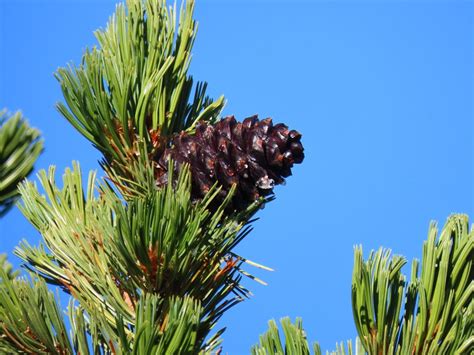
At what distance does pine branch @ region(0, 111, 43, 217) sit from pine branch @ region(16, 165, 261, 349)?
0.19 m

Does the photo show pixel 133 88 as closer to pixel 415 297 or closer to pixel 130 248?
pixel 130 248

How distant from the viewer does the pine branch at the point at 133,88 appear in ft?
7.14

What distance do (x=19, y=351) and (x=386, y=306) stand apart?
2.42 feet

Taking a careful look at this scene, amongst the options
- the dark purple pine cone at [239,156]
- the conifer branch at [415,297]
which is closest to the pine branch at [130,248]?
the dark purple pine cone at [239,156]

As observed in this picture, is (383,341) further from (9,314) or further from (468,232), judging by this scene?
(9,314)

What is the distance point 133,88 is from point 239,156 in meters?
0.33

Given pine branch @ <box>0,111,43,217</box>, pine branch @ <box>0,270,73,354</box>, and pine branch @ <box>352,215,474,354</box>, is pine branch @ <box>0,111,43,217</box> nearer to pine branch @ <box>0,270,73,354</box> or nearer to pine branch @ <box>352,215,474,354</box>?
pine branch @ <box>0,270,73,354</box>

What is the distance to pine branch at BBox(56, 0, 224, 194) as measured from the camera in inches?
85.7

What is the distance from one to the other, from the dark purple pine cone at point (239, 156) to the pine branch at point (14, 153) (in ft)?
1.18

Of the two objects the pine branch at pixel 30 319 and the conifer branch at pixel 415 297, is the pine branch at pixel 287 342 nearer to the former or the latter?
the conifer branch at pixel 415 297

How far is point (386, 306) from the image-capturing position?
173 centimetres

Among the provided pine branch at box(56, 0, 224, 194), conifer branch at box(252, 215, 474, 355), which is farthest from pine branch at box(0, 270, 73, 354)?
conifer branch at box(252, 215, 474, 355)

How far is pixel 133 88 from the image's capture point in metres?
2.19

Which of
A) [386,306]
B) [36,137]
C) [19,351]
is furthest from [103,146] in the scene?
[386,306]
